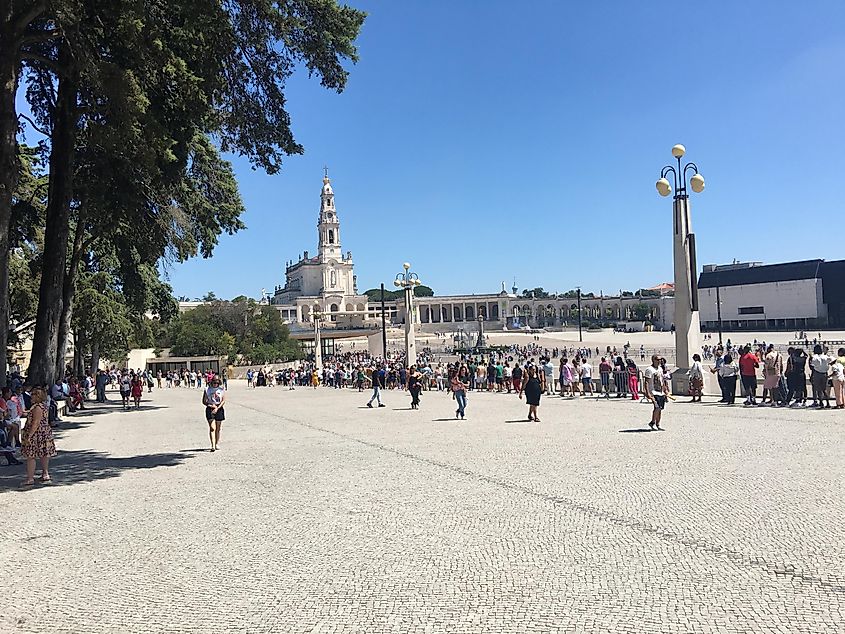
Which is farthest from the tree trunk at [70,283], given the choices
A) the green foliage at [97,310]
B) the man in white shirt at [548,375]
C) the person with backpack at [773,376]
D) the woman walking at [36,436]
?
the person with backpack at [773,376]

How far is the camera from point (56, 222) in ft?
55.6

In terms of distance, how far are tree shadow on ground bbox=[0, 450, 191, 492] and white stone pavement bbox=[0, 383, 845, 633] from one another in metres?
0.08

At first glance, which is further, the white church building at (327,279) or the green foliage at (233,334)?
the white church building at (327,279)

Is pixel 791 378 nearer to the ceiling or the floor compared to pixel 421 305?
nearer to the floor

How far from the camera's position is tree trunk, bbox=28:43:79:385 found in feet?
52.6

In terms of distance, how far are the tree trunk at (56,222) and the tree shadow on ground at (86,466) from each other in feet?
16.0

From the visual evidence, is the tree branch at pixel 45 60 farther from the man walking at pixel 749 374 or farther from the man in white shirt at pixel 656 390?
the man walking at pixel 749 374

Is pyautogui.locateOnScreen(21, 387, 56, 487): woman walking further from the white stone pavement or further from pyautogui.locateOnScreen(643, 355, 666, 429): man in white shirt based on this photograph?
pyautogui.locateOnScreen(643, 355, 666, 429): man in white shirt

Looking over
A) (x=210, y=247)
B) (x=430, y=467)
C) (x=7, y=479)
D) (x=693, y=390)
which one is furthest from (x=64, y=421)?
(x=693, y=390)

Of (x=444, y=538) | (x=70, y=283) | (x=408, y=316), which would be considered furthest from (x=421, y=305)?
(x=444, y=538)

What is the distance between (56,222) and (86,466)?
7059mm

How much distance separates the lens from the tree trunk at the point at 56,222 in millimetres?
16031

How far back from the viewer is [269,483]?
32.7 ft

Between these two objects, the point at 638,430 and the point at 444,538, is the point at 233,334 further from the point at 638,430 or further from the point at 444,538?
the point at 444,538
